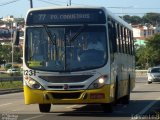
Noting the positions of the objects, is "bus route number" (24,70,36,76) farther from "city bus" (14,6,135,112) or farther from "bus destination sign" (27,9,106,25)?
"bus destination sign" (27,9,106,25)

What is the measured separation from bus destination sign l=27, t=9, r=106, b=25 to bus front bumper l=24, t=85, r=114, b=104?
209 centimetres

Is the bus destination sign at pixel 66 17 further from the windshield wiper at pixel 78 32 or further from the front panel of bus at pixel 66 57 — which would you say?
the windshield wiper at pixel 78 32

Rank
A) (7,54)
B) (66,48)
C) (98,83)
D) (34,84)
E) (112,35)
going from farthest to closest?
(7,54) → (112,35) → (66,48) → (34,84) → (98,83)

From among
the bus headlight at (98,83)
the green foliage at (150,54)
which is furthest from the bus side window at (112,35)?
the green foliage at (150,54)

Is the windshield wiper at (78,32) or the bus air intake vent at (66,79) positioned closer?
the bus air intake vent at (66,79)

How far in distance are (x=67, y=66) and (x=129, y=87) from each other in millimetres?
7492

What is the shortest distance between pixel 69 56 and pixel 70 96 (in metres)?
Answer: 1.21

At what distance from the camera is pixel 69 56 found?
1764cm

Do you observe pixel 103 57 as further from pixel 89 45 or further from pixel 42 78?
pixel 42 78

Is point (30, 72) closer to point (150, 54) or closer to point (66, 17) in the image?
point (66, 17)

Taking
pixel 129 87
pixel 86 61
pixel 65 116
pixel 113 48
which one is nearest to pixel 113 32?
pixel 113 48

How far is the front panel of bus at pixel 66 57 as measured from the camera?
17.4 metres

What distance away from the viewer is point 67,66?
17547 mm

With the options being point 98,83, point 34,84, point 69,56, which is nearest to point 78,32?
point 69,56
